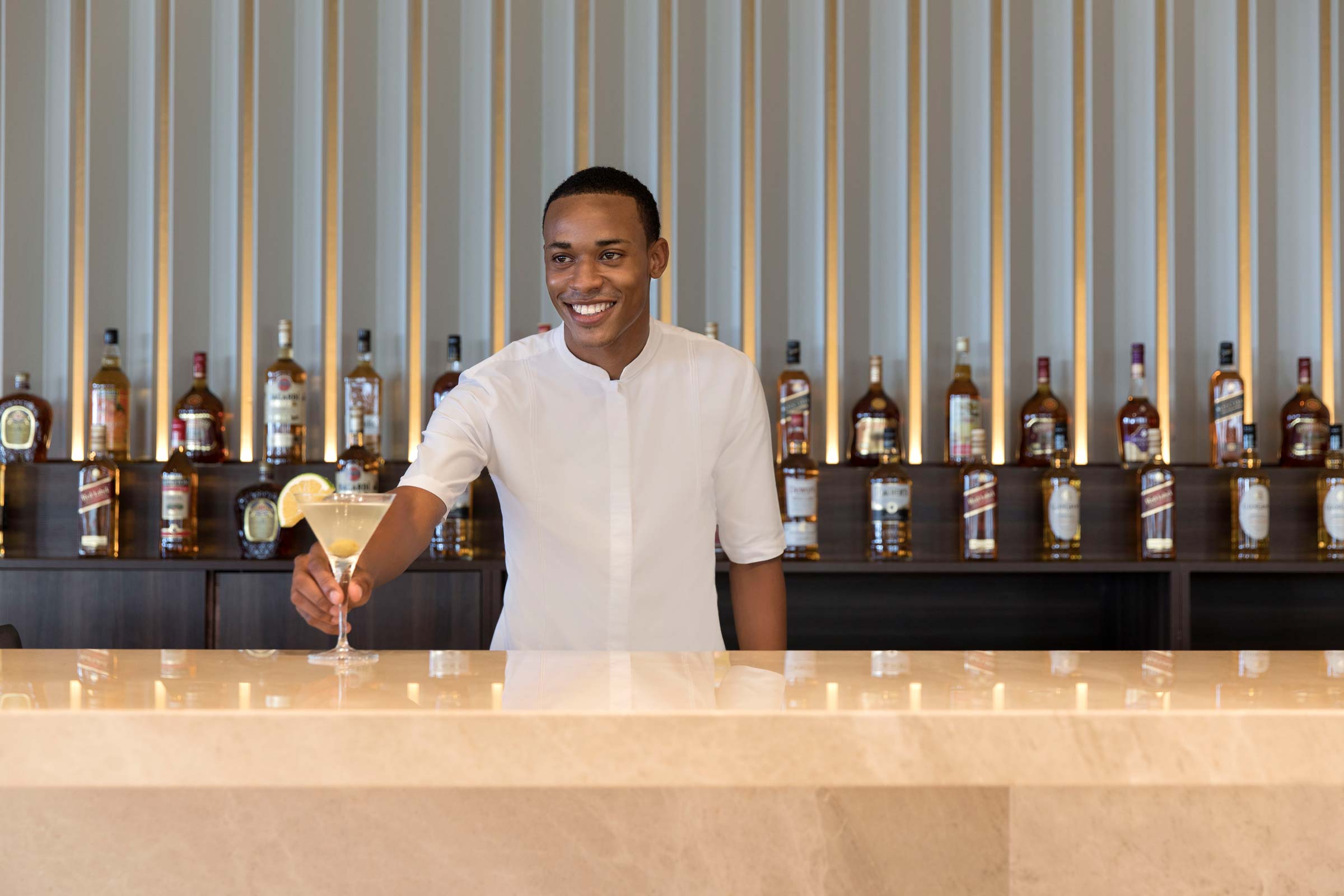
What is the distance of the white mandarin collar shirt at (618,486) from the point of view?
59.8 inches

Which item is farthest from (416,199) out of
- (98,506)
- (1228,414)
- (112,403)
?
(1228,414)

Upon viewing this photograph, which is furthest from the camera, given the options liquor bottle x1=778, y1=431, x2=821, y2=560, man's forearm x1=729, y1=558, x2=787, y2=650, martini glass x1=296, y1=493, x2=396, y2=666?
liquor bottle x1=778, y1=431, x2=821, y2=560

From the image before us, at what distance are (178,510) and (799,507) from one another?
1235mm

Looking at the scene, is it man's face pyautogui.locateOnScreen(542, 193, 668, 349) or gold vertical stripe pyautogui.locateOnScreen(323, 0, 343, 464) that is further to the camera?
gold vertical stripe pyautogui.locateOnScreen(323, 0, 343, 464)

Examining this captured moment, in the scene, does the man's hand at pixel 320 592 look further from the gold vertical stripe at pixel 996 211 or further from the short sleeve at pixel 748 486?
the gold vertical stripe at pixel 996 211

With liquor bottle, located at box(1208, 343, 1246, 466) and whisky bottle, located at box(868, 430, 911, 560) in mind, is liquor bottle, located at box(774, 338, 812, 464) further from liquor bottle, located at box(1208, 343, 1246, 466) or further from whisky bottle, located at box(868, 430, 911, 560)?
liquor bottle, located at box(1208, 343, 1246, 466)

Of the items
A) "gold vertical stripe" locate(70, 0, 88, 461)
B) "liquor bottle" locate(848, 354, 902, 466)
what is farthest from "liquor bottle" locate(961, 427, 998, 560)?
"gold vertical stripe" locate(70, 0, 88, 461)

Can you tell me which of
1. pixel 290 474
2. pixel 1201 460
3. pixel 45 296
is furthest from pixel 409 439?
pixel 1201 460

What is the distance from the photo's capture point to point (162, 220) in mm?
2557

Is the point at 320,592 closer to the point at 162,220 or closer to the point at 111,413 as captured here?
the point at 111,413

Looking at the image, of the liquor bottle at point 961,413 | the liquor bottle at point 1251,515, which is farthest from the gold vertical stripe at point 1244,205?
the liquor bottle at point 961,413

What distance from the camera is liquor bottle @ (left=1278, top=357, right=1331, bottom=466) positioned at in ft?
7.99

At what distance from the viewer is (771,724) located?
660 millimetres

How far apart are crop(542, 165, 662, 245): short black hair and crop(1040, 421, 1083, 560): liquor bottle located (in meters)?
1.16
